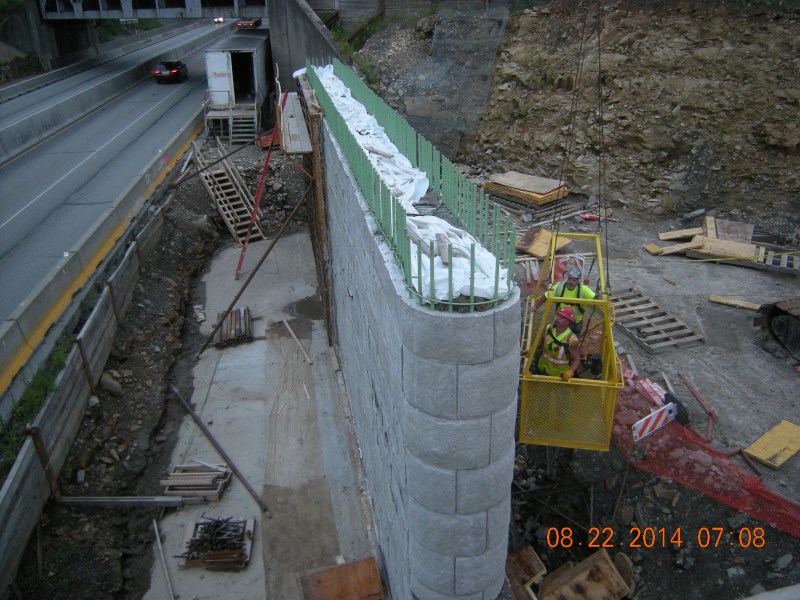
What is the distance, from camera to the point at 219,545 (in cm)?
800

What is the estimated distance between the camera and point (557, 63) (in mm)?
20156

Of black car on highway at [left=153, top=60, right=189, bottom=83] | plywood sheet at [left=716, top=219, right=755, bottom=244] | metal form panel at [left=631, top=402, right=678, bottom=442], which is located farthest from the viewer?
black car on highway at [left=153, top=60, right=189, bottom=83]

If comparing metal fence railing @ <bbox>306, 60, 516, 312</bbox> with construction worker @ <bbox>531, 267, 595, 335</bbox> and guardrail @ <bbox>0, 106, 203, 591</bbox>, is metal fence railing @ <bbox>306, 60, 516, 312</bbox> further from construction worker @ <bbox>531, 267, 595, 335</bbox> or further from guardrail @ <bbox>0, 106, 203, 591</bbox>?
guardrail @ <bbox>0, 106, 203, 591</bbox>

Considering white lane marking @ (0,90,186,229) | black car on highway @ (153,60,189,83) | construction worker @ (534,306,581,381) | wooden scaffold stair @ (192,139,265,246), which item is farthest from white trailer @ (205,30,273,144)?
construction worker @ (534,306,581,381)

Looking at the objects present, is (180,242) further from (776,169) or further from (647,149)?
(776,169)

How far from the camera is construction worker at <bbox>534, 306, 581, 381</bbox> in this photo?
283 inches

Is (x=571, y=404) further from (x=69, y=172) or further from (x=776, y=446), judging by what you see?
(x=69, y=172)

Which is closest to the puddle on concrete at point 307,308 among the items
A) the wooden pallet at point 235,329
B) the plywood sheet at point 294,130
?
the wooden pallet at point 235,329

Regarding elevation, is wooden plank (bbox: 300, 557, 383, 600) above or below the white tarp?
below

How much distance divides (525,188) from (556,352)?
1023 centimetres

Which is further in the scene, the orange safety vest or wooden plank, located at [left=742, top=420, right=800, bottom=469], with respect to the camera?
A: wooden plank, located at [left=742, top=420, right=800, bottom=469]

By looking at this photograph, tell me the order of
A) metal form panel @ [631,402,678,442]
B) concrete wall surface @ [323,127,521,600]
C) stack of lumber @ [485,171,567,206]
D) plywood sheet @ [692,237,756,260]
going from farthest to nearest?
stack of lumber @ [485,171,567,206] < plywood sheet @ [692,237,756,260] < metal form panel @ [631,402,678,442] < concrete wall surface @ [323,127,521,600]

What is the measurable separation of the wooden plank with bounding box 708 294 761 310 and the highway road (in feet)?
46.4


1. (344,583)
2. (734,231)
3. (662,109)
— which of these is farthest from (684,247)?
(344,583)
